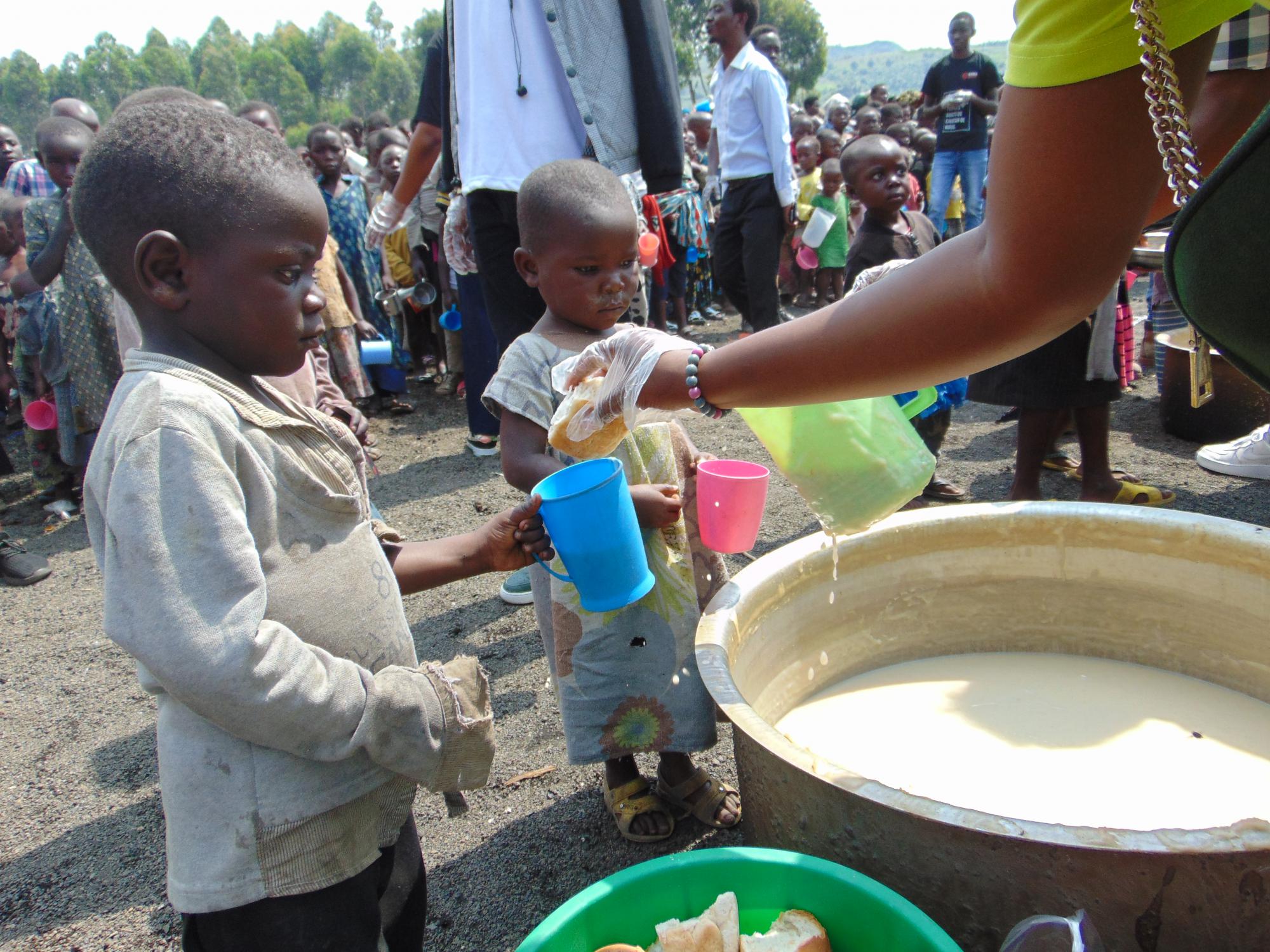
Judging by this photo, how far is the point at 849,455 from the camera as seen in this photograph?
175 centimetres

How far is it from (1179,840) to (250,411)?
1.28m

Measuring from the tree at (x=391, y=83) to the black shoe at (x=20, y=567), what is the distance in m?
82.2

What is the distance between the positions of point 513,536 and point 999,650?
1.53 m

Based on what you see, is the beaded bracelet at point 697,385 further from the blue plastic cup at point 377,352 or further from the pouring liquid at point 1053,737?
the blue plastic cup at point 377,352

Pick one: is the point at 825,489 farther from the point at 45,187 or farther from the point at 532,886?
the point at 45,187

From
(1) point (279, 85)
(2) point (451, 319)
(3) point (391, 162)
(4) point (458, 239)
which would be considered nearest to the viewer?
(4) point (458, 239)

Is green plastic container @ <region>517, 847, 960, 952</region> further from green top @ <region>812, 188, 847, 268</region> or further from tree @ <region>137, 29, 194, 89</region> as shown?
tree @ <region>137, 29, 194, 89</region>

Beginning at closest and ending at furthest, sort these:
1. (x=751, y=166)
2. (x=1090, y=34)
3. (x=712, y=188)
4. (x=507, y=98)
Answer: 1. (x=1090, y=34)
2. (x=507, y=98)
3. (x=751, y=166)
4. (x=712, y=188)

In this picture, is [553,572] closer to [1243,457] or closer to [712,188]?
[1243,457]

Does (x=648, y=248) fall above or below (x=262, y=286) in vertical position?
below

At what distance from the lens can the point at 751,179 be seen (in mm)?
5332

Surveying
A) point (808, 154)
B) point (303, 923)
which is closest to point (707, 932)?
point (303, 923)

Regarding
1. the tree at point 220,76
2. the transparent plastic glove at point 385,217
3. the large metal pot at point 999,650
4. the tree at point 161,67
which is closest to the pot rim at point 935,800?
the large metal pot at point 999,650

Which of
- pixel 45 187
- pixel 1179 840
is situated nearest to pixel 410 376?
pixel 45 187
